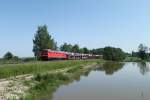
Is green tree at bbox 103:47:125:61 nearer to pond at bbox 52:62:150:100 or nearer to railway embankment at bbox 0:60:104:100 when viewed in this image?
railway embankment at bbox 0:60:104:100

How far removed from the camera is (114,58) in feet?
536

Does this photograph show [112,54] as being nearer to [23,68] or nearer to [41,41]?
[41,41]

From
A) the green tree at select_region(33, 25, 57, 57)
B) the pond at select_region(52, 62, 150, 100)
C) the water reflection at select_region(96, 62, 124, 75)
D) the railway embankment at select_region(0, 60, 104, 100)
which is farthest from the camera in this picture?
the green tree at select_region(33, 25, 57, 57)

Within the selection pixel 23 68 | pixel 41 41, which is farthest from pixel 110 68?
pixel 23 68

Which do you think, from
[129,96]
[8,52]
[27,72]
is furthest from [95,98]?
[8,52]

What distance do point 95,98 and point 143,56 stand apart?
522 feet

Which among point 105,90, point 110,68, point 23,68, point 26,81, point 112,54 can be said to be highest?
point 112,54

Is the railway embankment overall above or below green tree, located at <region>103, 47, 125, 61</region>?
below

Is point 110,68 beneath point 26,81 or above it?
beneath

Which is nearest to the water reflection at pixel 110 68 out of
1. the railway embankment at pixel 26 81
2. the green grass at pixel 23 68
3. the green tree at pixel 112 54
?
the green grass at pixel 23 68

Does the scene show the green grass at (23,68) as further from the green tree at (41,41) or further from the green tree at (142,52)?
the green tree at (142,52)

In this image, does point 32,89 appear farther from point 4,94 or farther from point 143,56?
point 143,56

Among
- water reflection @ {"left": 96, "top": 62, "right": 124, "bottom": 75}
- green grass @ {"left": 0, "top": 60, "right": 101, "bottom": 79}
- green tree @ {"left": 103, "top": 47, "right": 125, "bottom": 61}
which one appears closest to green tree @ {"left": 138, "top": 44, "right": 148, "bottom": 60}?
green tree @ {"left": 103, "top": 47, "right": 125, "bottom": 61}

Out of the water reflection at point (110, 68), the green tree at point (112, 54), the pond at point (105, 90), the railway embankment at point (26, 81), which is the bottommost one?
the pond at point (105, 90)
